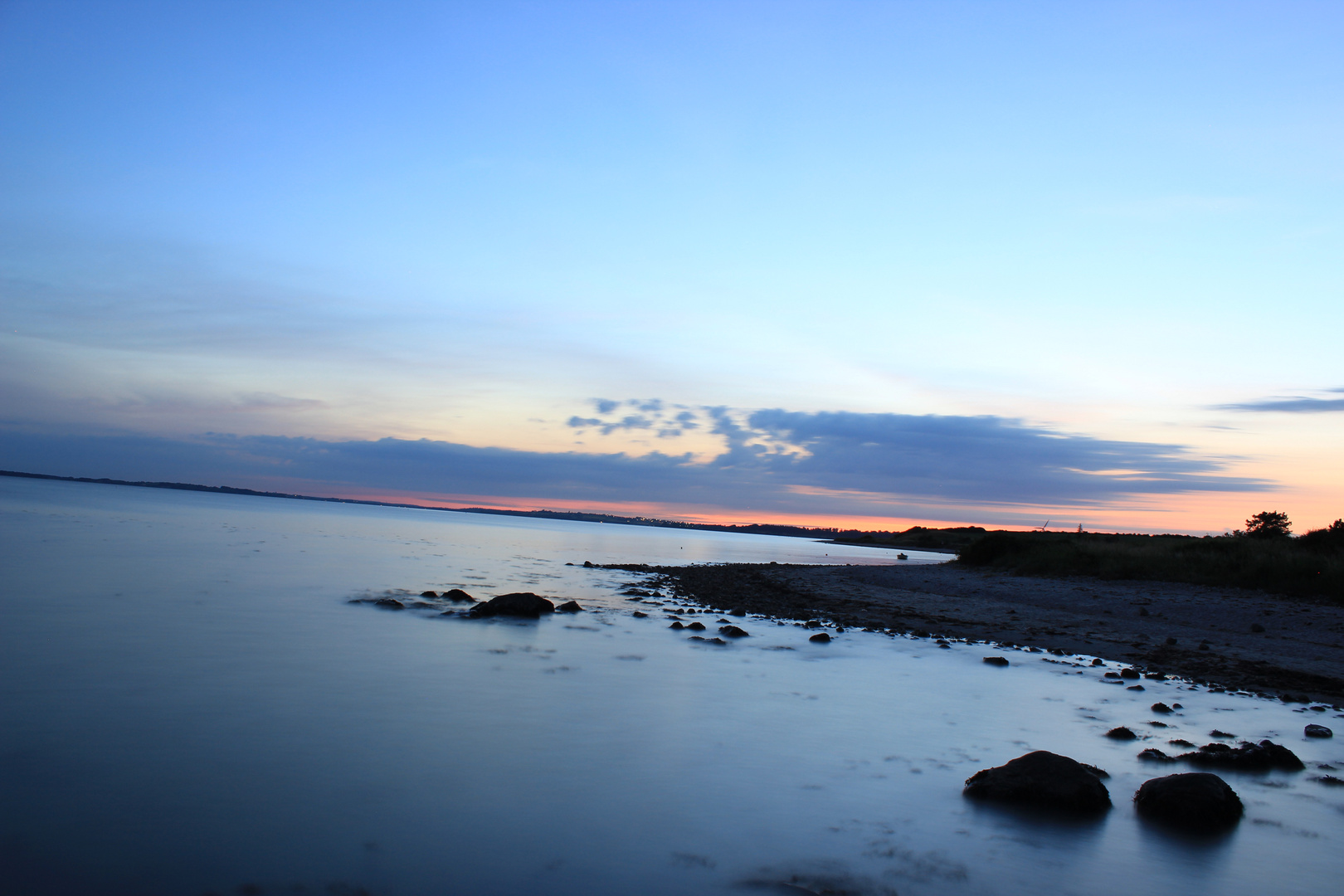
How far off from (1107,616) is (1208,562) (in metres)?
10.9

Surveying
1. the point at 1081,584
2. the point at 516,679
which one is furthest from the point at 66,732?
the point at 1081,584

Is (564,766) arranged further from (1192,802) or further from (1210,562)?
(1210,562)

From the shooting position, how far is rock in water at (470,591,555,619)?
23000mm

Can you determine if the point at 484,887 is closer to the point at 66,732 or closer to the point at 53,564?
the point at 66,732

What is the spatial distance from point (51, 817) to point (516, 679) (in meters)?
8.23

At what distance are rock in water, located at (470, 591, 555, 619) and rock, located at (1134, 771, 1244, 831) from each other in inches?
697

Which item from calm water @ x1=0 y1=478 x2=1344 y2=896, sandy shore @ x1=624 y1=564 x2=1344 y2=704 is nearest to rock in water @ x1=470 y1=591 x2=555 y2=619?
calm water @ x1=0 y1=478 x2=1344 y2=896

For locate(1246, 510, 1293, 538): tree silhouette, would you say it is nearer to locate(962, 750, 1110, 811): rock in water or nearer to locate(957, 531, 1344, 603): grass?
locate(957, 531, 1344, 603): grass

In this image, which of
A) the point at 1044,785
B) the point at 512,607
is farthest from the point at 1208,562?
the point at 1044,785

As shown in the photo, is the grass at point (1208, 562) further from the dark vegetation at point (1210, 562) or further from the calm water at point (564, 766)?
the calm water at point (564, 766)

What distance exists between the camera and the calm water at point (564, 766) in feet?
22.1

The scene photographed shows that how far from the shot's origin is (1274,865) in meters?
7.18

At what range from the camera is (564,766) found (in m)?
9.89

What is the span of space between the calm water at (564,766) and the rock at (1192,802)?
288mm
